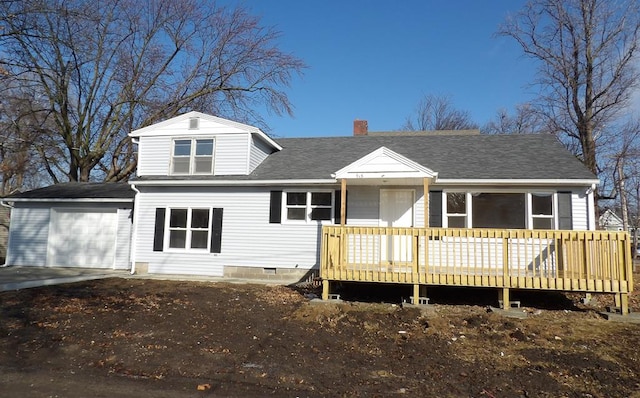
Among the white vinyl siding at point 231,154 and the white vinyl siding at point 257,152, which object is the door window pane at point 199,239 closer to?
the white vinyl siding at point 231,154

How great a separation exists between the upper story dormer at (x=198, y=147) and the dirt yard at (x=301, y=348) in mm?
4826

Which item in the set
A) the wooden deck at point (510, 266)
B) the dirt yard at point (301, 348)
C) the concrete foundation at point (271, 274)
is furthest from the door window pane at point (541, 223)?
the concrete foundation at point (271, 274)

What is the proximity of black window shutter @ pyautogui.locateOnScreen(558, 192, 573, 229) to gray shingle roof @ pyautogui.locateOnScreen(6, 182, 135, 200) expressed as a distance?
12635mm

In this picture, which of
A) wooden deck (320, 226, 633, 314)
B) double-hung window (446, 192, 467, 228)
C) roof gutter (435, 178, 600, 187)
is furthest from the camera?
double-hung window (446, 192, 467, 228)

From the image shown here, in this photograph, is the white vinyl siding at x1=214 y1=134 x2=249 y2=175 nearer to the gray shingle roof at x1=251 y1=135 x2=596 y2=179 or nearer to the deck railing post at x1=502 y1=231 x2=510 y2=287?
the gray shingle roof at x1=251 y1=135 x2=596 y2=179

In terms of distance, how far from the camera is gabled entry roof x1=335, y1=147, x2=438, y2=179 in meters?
9.80

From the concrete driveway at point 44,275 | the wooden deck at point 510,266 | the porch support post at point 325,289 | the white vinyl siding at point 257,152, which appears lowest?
the concrete driveway at point 44,275

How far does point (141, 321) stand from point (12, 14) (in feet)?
29.3

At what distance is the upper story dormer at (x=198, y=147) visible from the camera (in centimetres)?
1279

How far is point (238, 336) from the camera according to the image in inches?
248

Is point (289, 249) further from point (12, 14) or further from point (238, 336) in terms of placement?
point (12, 14)

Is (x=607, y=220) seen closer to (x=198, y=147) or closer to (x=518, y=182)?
(x=518, y=182)

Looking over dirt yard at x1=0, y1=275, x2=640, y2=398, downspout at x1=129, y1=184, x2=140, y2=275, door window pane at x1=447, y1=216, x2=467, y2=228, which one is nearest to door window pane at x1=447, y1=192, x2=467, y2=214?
door window pane at x1=447, y1=216, x2=467, y2=228

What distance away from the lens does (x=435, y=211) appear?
434 inches
